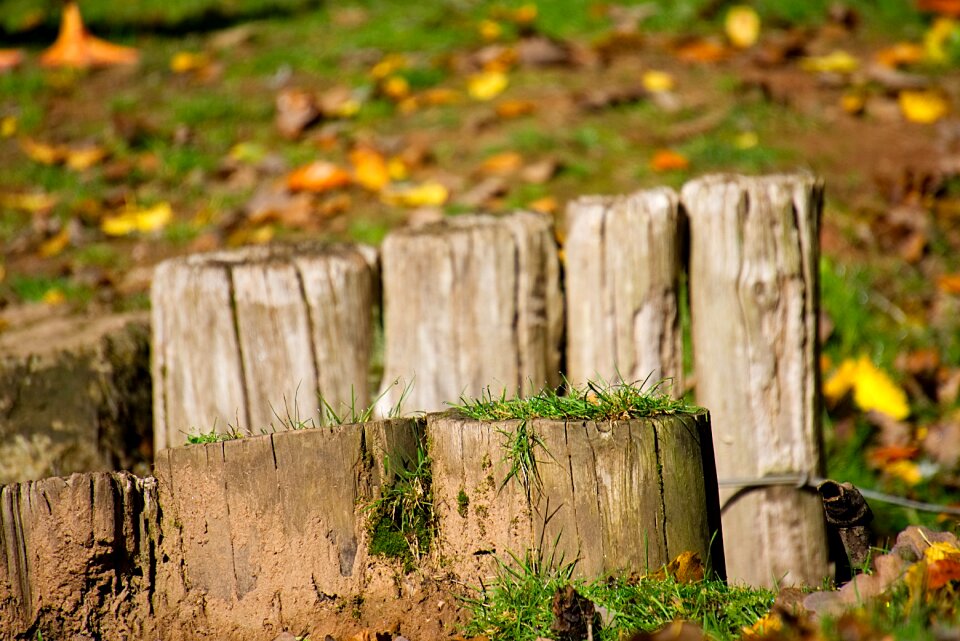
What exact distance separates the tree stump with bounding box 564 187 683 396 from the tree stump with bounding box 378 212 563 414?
0.08 m

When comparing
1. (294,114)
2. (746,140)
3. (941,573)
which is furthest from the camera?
(294,114)

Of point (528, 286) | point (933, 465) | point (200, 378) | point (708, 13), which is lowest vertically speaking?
point (933, 465)

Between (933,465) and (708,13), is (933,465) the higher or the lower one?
the lower one

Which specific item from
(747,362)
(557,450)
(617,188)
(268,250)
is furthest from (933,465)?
(268,250)

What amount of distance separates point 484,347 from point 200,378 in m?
0.72

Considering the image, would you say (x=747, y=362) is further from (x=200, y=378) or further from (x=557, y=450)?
(x=200, y=378)

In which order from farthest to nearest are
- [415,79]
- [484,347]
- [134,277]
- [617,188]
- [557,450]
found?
[415,79]
[617,188]
[134,277]
[484,347]
[557,450]

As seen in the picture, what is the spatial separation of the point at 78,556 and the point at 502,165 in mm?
2906

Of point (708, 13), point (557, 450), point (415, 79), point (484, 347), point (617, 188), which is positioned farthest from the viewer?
point (708, 13)

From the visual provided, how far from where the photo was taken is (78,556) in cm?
168

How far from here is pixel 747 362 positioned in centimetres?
242

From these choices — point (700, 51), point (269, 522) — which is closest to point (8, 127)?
point (700, 51)

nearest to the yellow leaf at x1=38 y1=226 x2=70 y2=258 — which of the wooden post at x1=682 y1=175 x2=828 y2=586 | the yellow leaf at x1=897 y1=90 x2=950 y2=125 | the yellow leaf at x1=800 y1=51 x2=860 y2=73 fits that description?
the wooden post at x1=682 y1=175 x2=828 y2=586

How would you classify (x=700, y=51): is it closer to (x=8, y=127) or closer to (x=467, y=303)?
(x=467, y=303)
